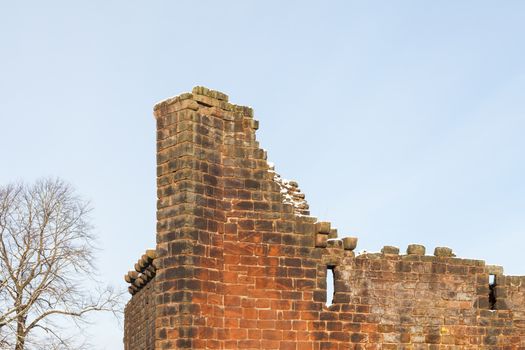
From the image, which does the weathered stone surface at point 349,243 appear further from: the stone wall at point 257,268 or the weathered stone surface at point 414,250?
the weathered stone surface at point 414,250

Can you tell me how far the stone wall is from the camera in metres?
13.9

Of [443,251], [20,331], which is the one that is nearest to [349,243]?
[443,251]

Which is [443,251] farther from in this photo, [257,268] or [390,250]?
[257,268]

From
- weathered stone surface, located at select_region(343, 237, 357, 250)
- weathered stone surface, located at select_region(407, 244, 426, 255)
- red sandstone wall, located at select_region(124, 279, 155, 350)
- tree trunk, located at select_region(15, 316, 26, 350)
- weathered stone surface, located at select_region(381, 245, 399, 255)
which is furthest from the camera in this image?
tree trunk, located at select_region(15, 316, 26, 350)

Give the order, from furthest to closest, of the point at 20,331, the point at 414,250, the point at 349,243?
the point at 20,331
the point at 414,250
the point at 349,243

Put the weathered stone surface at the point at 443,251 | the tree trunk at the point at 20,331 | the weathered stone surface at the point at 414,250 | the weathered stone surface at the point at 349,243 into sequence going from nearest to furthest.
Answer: the weathered stone surface at the point at 349,243 < the weathered stone surface at the point at 414,250 < the weathered stone surface at the point at 443,251 < the tree trunk at the point at 20,331

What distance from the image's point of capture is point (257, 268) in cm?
1449

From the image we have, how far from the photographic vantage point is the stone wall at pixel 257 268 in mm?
13906

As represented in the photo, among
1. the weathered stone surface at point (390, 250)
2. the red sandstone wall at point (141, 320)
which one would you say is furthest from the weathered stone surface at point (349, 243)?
the red sandstone wall at point (141, 320)

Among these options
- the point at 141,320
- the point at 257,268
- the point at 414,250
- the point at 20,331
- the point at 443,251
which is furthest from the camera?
the point at 20,331

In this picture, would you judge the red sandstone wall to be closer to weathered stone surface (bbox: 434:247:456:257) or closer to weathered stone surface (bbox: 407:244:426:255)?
weathered stone surface (bbox: 407:244:426:255)

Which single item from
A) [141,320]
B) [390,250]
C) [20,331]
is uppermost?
[390,250]

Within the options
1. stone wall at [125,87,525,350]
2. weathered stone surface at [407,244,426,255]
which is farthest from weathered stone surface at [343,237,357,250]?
weathered stone surface at [407,244,426,255]

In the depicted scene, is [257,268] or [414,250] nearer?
[257,268]
